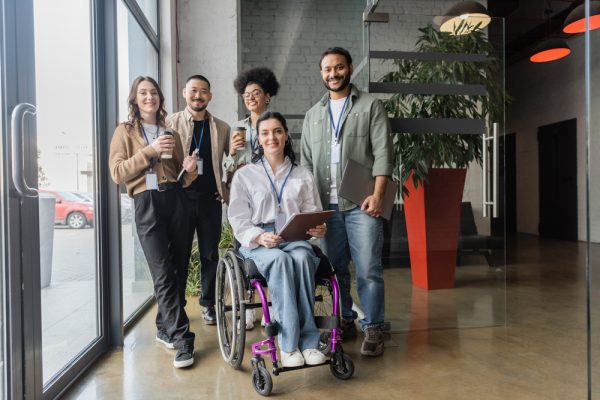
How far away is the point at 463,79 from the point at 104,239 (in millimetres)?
2242

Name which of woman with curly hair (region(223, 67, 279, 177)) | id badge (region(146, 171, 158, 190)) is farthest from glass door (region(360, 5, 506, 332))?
id badge (region(146, 171, 158, 190))

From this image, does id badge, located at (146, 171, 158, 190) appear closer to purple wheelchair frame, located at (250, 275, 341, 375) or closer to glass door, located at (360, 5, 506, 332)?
purple wheelchair frame, located at (250, 275, 341, 375)

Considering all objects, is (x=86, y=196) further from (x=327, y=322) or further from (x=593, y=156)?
(x=593, y=156)

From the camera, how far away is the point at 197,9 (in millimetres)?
4301

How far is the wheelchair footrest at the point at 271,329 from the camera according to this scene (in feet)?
6.12

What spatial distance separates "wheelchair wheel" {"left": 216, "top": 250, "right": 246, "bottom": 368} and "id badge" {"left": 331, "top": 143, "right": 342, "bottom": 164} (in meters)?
0.73

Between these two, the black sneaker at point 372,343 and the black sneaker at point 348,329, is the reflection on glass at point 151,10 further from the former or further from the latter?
the black sneaker at point 372,343

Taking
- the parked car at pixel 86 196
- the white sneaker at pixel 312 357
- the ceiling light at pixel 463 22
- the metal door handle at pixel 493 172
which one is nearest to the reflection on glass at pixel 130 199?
the parked car at pixel 86 196

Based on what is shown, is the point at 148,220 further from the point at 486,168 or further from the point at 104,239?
the point at 486,168

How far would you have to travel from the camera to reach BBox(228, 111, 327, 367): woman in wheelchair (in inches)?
73.8

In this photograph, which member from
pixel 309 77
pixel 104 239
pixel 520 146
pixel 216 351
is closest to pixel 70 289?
pixel 104 239

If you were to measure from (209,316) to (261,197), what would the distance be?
113 cm

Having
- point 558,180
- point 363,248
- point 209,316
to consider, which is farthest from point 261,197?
point 558,180

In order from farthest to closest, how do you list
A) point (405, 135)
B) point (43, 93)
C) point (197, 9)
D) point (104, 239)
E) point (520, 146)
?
point (520, 146) → point (197, 9) → point (405, 135) → point (104, 239) → point (43, 93)
